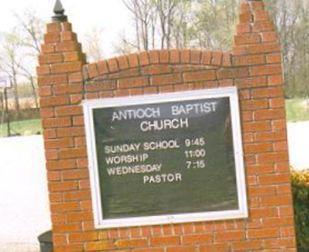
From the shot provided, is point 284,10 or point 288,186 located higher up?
point 284,10

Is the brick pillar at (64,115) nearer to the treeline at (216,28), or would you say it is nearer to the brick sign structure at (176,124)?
the brick sign structure at (176,124)

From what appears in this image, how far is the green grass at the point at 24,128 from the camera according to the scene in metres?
42.2

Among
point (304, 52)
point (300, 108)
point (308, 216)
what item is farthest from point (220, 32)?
point (308, 216)

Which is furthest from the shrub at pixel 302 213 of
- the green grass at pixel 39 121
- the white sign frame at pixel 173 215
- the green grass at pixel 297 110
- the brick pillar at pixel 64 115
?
the green grass at pixel 39 121

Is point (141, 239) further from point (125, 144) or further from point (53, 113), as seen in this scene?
point (53, 113)

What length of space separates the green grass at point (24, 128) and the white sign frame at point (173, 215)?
36.6 meters

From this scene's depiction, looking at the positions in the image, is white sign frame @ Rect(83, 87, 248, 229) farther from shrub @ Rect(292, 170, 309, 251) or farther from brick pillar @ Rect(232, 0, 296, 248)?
shrub @ Rect(292, 170, 309, 251)

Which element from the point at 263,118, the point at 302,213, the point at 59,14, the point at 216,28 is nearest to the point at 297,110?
the point at 216,28

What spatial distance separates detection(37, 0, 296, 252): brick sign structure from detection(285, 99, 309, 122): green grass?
32.0m

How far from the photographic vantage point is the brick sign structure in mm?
4738

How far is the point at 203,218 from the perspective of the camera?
4.83 metres

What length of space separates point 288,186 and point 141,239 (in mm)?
1251

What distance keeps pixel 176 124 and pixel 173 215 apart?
733 millimetres

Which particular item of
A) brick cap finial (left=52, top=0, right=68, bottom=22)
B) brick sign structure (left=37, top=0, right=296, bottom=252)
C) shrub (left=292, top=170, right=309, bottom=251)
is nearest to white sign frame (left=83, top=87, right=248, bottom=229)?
brick sign structure (left=37, top=0, right=296, bottom=252)
